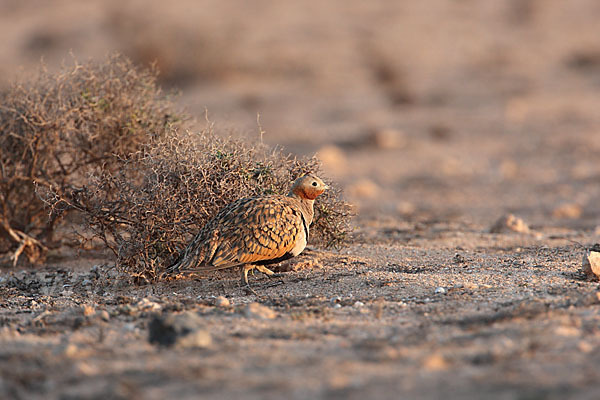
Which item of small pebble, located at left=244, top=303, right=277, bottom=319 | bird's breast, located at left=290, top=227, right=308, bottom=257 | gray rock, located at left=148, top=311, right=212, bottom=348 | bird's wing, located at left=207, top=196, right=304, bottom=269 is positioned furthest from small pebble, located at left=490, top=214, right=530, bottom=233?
gray rock, located at left=148, top=311, right=212, bottom=348

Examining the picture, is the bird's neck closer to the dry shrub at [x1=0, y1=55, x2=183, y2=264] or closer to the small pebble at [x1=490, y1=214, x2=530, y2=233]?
the dry shrub at [x1=0, y1=55, x2=183, y2=264]

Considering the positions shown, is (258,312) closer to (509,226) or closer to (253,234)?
(253,234)

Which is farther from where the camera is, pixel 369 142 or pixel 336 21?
pixel 336 21

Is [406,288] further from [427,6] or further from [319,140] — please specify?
[427,6]

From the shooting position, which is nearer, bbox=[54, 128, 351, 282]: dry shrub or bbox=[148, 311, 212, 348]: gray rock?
bbox=[148, 311, 212, 348]: gray rock

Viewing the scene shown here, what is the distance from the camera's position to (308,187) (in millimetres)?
5781

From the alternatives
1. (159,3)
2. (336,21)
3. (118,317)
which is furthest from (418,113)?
(159,3)

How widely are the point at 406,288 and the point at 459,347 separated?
1.55m

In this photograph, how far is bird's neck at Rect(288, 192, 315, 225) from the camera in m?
5.79

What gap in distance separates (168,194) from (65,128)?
1770mm

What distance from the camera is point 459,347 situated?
3697mm

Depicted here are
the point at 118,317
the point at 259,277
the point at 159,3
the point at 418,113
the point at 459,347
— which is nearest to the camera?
the point at 459,347

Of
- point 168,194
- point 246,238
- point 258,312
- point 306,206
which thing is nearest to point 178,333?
point 258,312

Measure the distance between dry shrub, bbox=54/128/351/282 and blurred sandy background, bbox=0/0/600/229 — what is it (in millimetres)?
1031
